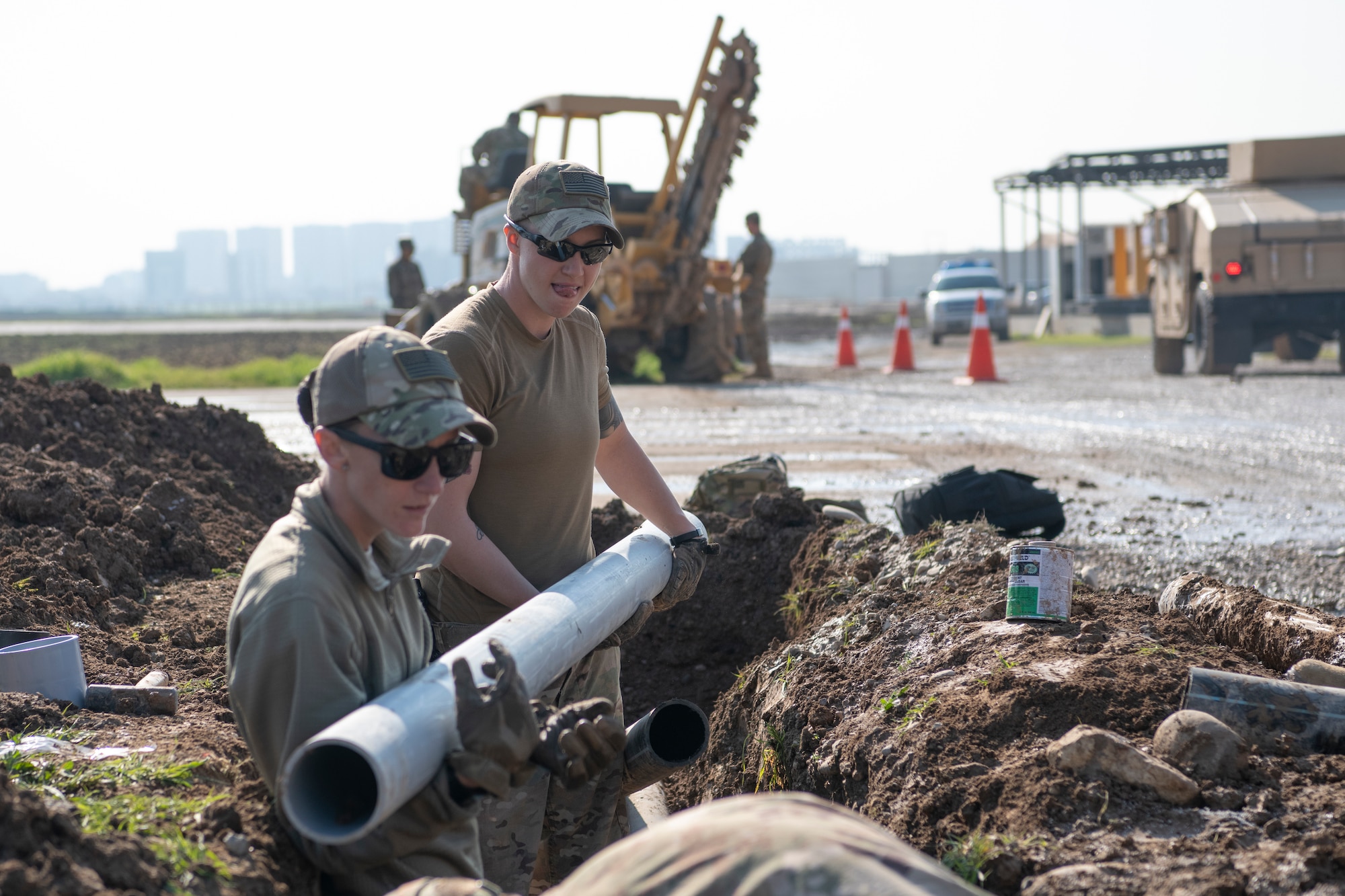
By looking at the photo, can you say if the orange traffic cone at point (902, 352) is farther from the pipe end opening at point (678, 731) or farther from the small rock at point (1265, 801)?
the small rock at point (1265, 801)

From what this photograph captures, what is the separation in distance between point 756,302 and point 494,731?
1591 centimetres

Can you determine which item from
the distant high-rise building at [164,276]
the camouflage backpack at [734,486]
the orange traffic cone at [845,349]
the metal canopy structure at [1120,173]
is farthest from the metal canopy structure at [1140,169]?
the distant high-rise building at [164,276]

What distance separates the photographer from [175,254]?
196m

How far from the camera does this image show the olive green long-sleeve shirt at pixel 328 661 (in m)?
2.09

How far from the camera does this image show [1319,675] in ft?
10.1

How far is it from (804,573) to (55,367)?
15.7 metres

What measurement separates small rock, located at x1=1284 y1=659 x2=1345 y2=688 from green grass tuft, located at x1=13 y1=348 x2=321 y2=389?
1588 cm

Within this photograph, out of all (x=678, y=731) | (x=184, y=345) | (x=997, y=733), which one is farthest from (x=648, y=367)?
(x=184, y=345)

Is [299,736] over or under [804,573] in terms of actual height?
over

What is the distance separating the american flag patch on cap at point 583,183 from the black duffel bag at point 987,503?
111 inches

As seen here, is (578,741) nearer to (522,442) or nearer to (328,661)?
(328,661)

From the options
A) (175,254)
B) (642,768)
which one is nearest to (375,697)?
(642,768)

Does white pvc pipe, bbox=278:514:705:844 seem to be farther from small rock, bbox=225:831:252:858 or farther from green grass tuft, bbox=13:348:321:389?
green grass tuft, bbox=13:348:321:389

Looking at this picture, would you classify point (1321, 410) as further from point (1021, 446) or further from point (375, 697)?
point (375, 697)
